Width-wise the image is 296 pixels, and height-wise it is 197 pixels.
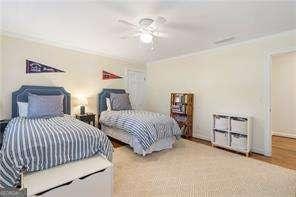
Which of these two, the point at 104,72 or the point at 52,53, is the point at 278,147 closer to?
the point at 104,72

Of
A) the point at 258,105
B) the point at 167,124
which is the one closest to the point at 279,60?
the point at 258,105

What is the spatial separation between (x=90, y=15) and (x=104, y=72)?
7.85ft

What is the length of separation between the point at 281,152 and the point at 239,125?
3.33 feet

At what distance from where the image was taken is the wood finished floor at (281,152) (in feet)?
9.90

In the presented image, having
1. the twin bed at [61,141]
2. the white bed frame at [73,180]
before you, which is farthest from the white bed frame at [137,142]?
the white bed frame at [73,180]

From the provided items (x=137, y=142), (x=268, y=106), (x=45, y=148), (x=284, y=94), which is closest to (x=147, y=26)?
(x=137, y=142)

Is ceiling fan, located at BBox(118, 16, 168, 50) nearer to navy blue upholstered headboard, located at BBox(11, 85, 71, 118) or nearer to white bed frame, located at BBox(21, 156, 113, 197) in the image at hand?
white bed frame, located at BBox(21, 156, 113, 197)

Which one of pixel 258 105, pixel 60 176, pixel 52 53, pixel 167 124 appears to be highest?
pixel 52 53

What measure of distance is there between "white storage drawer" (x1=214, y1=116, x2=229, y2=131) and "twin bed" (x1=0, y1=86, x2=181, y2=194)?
88 cm

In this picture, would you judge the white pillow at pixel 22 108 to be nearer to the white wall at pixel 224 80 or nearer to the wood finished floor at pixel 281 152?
the wood finished floor at pixel 281 152

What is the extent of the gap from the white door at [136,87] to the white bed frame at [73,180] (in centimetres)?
360

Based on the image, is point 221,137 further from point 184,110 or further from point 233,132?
point 184,110

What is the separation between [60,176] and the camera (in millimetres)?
1725

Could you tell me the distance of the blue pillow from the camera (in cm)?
321
